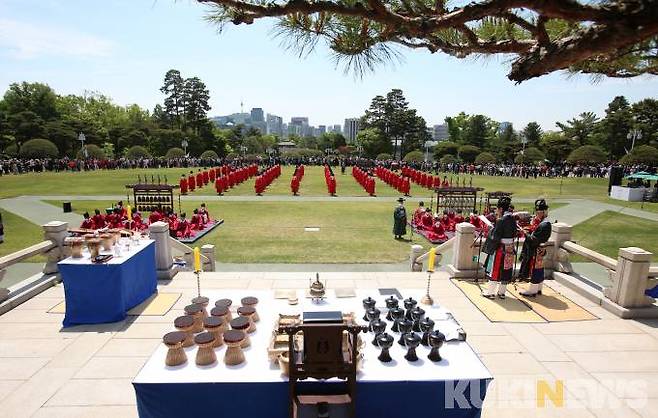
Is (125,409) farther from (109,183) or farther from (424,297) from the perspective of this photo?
(109,183)

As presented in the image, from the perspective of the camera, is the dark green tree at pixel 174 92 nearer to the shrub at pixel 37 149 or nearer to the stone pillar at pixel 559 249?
the shrub at pixel 37 149

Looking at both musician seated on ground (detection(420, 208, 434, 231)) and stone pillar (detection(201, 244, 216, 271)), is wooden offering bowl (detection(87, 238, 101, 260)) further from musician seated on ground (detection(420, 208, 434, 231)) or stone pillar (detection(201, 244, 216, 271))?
musician seated on ground (detection(420, 208, 434, 231))

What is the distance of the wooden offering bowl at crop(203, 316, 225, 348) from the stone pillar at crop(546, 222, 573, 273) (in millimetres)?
8090

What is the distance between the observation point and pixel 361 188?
28.6 meters

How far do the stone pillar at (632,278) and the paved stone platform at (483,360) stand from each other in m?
0.38

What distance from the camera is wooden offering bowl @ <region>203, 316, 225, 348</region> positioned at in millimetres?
3697

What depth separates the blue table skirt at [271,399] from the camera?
10.9 ft

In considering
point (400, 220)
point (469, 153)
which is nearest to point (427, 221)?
point (400, 220)

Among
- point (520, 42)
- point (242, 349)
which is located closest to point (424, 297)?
point (242, 349)

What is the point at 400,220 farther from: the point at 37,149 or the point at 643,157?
the point at 37,149

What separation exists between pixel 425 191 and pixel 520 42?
2385 centimetres

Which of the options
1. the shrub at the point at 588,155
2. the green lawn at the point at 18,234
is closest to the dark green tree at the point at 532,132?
the shrub at the point at 588,155

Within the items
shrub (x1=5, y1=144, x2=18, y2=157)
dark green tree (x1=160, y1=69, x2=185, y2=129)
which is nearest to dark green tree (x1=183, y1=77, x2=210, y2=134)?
dark green tree (x1=160, y1=69, x2=185, y2=129)

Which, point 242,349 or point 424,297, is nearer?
point 242,349
